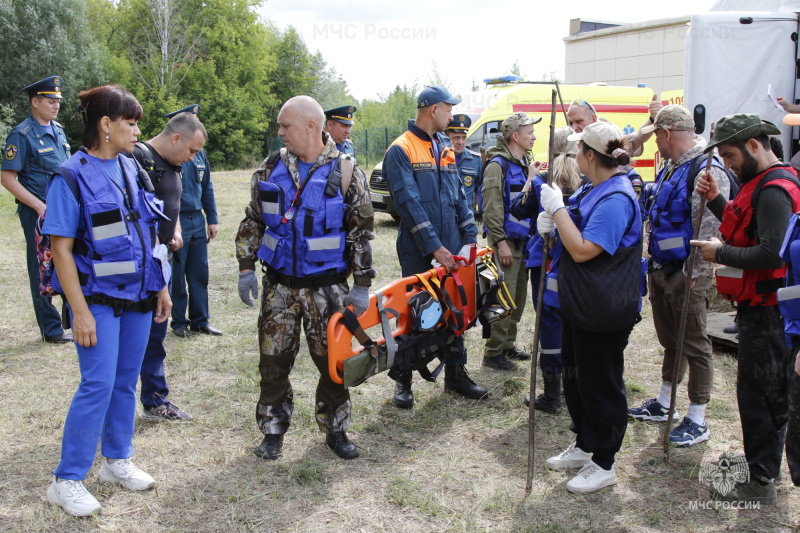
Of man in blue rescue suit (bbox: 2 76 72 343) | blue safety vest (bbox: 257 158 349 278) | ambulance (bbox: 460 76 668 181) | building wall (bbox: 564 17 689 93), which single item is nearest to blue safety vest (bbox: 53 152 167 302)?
blue safety vest (bbox: 257 158 349 278)

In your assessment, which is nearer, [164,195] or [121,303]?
[121,303]

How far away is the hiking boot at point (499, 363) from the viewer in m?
5.42

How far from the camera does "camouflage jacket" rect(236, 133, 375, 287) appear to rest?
3.62 meters

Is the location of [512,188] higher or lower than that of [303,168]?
lower

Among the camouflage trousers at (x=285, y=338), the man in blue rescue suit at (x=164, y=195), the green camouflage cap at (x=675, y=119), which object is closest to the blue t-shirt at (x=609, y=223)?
the green camouflage cap at (x=675, y=119)

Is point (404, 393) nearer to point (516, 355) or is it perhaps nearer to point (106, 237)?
point (516, 355)

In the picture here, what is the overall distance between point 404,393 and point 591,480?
1557 mm

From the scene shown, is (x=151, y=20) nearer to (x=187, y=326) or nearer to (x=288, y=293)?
(x=187, y=326)

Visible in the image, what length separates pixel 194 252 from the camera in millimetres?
6113

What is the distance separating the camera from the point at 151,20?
37.1 meters

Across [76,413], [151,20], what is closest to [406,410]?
[76,413]

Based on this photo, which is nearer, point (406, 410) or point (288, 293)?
point (288, 293)

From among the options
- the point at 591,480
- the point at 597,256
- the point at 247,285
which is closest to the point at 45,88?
the point at 247,285

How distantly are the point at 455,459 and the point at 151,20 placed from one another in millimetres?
39542
